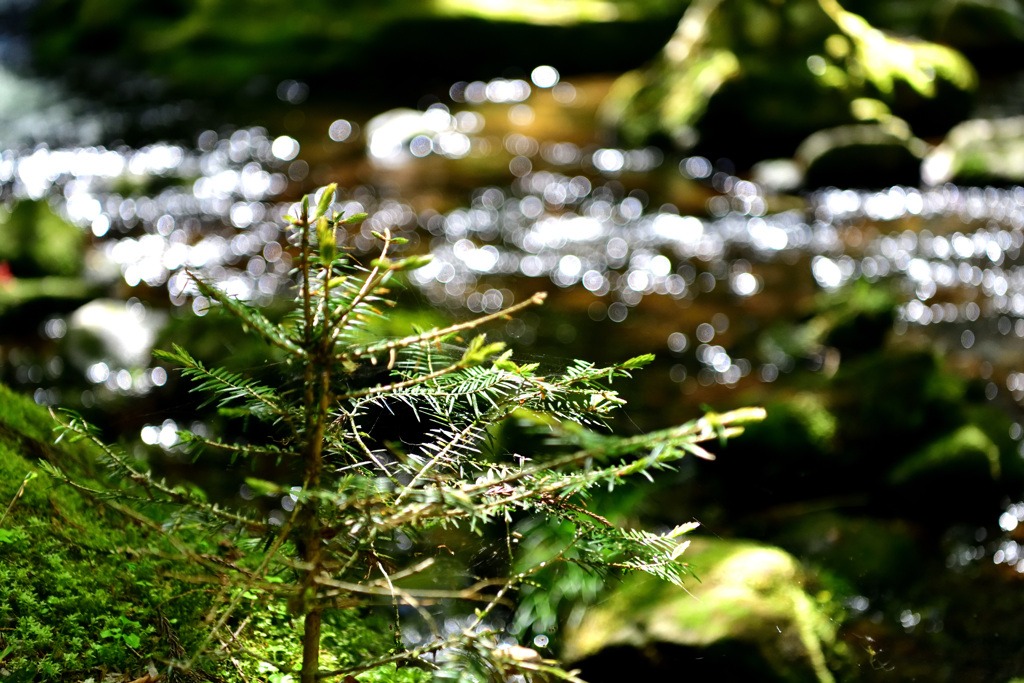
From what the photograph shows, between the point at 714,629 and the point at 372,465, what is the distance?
1926mm

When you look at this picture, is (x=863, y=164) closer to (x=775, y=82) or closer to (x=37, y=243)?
(x=775, y=82)

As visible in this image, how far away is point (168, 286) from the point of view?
24.0 ft

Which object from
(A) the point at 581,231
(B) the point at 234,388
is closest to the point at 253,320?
(B) the point at 234,388

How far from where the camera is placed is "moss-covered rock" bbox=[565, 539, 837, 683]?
119 inches

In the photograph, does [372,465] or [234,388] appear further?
[372,465]

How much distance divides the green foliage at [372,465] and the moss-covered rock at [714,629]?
5.46 ft

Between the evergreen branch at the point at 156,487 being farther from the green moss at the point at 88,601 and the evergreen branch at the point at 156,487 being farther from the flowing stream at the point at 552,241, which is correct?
the flowing stream at the point at 552,241

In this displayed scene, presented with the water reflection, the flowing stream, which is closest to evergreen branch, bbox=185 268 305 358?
Answer: the flowing stream

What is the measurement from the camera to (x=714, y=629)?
306 cm

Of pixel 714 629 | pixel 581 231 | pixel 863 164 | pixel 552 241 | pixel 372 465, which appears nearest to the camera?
pixel 372 465

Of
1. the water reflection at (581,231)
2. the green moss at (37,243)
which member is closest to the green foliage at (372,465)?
the water reflection at (581,231)

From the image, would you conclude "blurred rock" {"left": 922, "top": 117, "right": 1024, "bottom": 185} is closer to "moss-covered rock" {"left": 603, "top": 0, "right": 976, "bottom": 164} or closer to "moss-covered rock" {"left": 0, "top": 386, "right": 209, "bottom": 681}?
"moss-covered rock" {"left": 603, "top": 0, "right": 976, "bottom": 164}

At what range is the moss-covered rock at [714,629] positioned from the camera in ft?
9.89

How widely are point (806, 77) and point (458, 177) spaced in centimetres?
443
